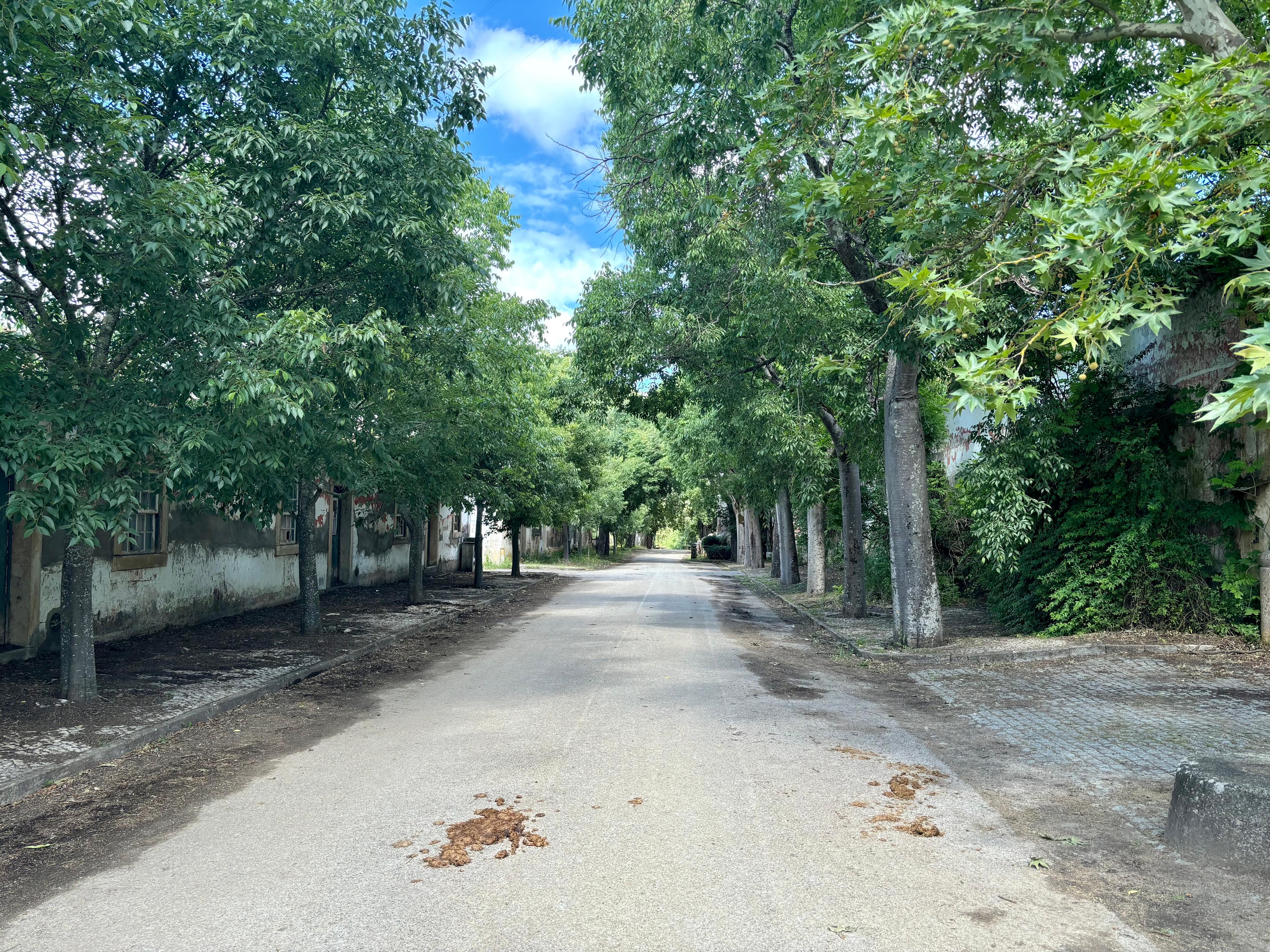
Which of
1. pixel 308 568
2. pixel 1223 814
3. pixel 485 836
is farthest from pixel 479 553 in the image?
pixel 1223 814

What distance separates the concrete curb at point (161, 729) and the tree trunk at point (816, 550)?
1270 cm

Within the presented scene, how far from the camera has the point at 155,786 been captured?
5.97 meters

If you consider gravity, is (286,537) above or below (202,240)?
below

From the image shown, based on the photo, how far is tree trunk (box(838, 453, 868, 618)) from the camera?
16.9 meters

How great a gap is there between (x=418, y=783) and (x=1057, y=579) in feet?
32.3

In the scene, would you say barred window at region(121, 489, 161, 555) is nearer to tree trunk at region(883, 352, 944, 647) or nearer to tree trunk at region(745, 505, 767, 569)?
tree trunk at region(883, 352, 944, 647)

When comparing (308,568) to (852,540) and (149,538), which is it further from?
(852,540)

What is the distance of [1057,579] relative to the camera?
12234 millimetres

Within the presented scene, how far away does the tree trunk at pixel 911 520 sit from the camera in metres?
12.0

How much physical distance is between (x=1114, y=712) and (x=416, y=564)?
14.5 meters

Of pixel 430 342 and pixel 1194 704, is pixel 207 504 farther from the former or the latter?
pixel 1194 704

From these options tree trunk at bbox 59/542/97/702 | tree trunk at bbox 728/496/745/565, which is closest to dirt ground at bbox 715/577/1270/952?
tree trunk at bbox 59/542/97/702

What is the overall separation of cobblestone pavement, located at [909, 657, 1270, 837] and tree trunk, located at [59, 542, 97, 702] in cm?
821

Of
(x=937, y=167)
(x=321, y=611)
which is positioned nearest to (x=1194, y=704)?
(x=937, y=167)
